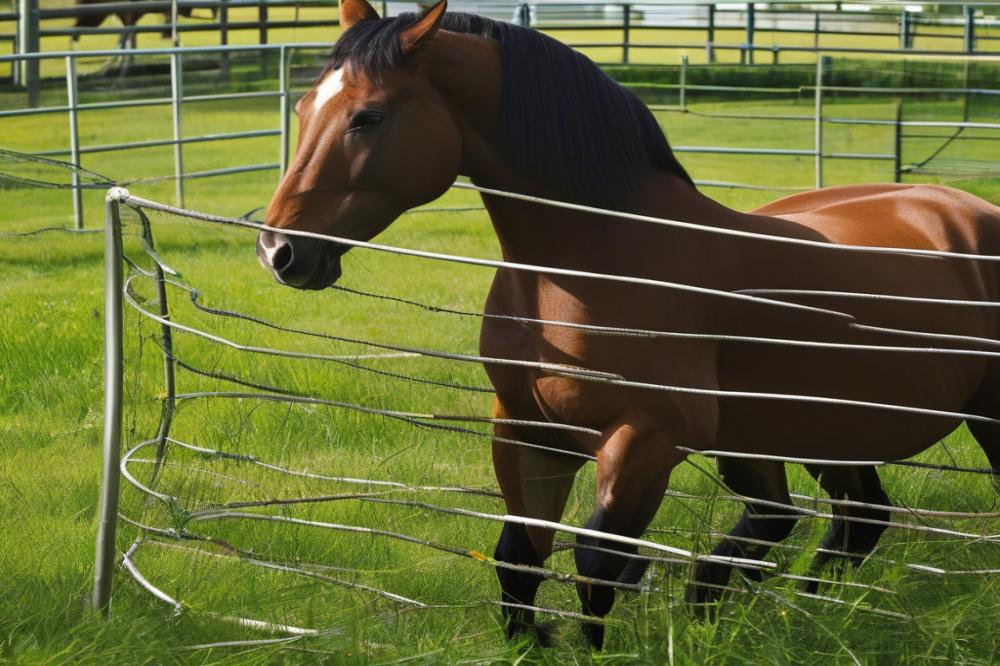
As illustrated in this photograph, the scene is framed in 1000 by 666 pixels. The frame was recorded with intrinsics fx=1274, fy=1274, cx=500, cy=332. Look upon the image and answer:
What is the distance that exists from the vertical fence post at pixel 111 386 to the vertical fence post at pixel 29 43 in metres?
14.4

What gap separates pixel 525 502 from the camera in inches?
126

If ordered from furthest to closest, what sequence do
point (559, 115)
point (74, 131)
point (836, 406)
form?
point (74, 131), point (836, 406), point (559, 115)

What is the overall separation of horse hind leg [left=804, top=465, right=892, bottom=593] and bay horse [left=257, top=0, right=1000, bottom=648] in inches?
28.4

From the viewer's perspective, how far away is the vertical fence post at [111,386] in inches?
116

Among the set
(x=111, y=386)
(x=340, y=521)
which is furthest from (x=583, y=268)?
(x=340, y=521)

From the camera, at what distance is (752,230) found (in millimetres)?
3248

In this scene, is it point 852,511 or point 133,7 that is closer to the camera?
point 852,511

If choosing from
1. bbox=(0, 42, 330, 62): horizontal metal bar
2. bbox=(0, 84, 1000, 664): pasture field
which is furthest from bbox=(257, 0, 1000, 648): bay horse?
bbox=(0, 42, 330, 62): horizontal metal bar

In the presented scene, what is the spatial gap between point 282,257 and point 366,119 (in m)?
0.36

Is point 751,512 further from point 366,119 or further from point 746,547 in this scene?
point 366,119

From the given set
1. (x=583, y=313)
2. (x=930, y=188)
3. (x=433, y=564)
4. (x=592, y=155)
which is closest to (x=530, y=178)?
(x=592, y=155)

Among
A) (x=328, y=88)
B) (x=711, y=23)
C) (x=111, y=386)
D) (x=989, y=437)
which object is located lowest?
(x=989, y=437)

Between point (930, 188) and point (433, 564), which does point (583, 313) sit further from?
point (930, 188)

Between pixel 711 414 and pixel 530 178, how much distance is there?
2.27 feet
